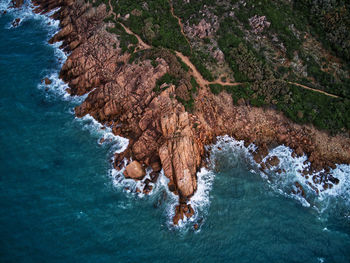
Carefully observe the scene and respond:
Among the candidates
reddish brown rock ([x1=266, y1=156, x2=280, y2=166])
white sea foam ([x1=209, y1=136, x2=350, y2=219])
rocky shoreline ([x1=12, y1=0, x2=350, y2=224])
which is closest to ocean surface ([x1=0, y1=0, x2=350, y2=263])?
white sea foam ([x1=209, y1=136, x2=350, y2=219])

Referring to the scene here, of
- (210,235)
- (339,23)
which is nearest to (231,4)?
(339,23)

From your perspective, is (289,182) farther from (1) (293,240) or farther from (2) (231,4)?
(2) (231,4)

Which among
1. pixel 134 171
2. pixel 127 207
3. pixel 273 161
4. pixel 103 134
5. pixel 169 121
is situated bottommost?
pixel 127 207

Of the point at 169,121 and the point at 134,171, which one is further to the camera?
the point at 169,121

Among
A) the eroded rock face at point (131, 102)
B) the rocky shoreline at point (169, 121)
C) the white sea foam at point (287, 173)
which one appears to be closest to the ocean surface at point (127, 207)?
the white sea foam at point (287, 173)

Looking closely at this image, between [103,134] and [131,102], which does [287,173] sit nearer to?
[131,102]

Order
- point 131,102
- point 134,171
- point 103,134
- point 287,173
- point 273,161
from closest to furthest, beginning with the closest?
point 134,171 → point 287,173 → point 273,161 → point 103,134 → point 131,102

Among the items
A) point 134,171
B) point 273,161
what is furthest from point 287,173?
point 134,171
